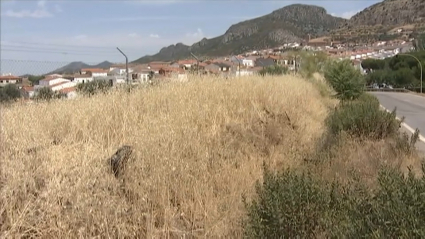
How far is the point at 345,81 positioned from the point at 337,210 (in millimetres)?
28205

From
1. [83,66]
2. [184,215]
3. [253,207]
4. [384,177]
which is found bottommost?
[184,215]

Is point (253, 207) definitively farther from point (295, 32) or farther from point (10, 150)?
point (295, 32)

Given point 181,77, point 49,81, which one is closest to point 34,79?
point 49,81

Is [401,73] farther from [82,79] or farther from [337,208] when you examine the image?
[337,208]

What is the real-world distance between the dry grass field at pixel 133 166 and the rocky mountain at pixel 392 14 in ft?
545

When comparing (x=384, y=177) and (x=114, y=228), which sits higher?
(x=384, y=177)

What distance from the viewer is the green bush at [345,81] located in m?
29.6

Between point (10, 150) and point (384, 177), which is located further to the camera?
point (10, 150)

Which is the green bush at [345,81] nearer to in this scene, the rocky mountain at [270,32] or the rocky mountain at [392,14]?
the rocky mountain at [270,32]

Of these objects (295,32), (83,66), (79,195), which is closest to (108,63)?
(83,66)

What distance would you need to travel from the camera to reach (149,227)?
408 centimetres

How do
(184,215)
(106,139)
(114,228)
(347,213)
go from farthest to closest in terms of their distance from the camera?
(106,139)
(184,215)
(114,228)
(347,213)

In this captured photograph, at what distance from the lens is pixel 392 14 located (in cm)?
16912

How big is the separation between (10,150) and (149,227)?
1.75 meters
